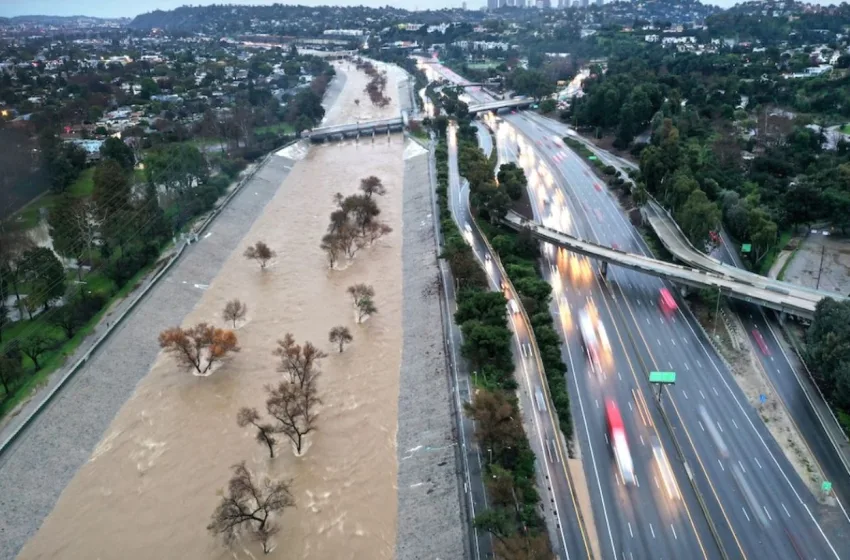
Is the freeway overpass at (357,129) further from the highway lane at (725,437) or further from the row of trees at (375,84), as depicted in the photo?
the highway lane at (725,437)

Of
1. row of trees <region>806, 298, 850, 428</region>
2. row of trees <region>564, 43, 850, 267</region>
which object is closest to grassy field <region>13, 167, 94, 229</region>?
row of trees <region>564, 43, 850, 267</region>

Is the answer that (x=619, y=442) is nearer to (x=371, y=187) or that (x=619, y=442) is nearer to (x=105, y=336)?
(x=105, y=336)

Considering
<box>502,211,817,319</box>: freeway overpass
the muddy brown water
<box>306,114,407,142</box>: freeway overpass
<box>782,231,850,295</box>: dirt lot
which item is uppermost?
<box>502,211,817,319</box>: freeway overpass

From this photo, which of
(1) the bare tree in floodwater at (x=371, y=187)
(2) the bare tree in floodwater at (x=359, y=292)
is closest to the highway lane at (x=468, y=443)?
(2) the bare tree in floodwater at (x=359, y=292)

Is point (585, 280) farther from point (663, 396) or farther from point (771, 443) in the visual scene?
point (771, 443)

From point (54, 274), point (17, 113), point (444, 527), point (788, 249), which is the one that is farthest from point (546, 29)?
point (444, 527)

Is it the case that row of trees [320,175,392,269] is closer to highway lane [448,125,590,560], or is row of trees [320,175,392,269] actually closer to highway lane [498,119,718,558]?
highway lane [448,125,590,560]
